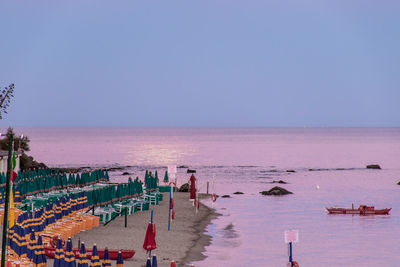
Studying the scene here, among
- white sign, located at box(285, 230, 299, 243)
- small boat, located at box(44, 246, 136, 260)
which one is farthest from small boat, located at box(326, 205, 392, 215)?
white sign, located at box(285, 230, 299, 243)

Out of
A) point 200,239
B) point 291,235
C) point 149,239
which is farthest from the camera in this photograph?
point 200,239

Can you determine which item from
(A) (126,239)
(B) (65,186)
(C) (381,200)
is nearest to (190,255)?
(A) (126,239)

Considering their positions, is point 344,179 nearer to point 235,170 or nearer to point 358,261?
point 235,170

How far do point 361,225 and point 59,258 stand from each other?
2796 cm

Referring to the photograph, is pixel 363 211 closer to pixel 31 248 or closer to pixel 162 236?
pixel 162 236

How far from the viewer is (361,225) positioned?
42594mm

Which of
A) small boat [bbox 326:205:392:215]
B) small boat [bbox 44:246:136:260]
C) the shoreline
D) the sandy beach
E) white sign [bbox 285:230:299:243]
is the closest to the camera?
white sign [bbox 285:230:299:243]

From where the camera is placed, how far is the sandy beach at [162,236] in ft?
92.4

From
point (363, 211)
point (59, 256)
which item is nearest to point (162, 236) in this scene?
point (59, 256)

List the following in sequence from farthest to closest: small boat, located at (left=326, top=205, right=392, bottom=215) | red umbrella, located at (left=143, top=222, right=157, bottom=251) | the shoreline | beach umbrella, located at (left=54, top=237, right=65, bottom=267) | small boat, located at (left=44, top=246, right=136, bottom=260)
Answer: small boat, located at (left=326, top=205, right=392, bottom=215) → the shoreline → red umbrella, located at (left=143, top=222, right=157, bottom=251) → small boat, located at (left=44, top=246, right=136, bottom=260) → beach umbrella, located at (left=54, top=237, right=65, bottom=267)

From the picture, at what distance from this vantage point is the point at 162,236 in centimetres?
3369

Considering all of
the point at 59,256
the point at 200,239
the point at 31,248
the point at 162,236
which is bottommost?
the point at 200,239

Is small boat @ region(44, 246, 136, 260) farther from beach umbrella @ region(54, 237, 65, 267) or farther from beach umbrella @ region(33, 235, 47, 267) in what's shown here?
beach umbrella @ region(54, 237, 65, 267)

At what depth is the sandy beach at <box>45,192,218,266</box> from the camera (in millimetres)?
28156
